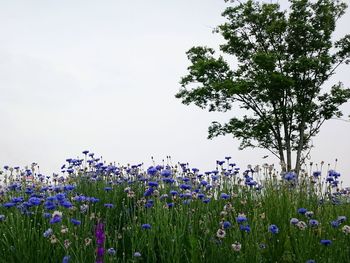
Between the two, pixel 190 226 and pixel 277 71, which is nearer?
pixel 190 226

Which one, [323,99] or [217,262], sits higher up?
[323,99]

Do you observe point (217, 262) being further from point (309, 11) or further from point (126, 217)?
point (309, 11)

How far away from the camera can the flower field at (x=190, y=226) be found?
4.68 m

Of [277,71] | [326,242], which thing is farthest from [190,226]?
[277,71]

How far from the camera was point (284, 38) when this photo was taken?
82.4ft

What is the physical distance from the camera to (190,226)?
211 inches

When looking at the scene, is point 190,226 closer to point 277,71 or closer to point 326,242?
point 326,242

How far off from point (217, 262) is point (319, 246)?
47.1 inches

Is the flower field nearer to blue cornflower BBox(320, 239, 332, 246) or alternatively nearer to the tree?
blue cornflower BBox(320, 239, 332, 246)

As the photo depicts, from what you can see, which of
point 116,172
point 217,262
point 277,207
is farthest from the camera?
point 116,172

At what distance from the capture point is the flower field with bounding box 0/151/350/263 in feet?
15.3

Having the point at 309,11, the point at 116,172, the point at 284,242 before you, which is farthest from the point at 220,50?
the point at 284,242

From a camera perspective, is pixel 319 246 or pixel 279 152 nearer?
pixel 319 246

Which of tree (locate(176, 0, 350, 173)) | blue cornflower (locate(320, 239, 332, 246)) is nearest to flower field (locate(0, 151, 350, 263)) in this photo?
blue cornflower (locate(320, 239, 332, 246))
